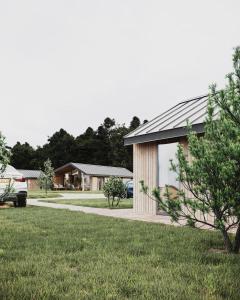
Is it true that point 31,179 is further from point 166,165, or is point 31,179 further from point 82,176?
point 166,165

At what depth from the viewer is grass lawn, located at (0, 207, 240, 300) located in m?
4.38

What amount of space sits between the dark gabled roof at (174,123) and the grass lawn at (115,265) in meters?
4.18

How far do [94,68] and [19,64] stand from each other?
5.02 m

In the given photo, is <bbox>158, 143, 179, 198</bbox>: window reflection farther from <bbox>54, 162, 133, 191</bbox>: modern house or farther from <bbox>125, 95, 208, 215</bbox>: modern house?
<bbox>54, 162, 133, 191</bbox>: modern house

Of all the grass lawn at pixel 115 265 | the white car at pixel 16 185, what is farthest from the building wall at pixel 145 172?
the grass lawn at pixel 115 265

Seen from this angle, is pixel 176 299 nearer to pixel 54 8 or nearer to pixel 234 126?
pixel 234 126

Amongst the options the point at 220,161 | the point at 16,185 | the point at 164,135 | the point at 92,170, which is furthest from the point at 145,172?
the point at 92,170

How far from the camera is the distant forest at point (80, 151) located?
8894cm

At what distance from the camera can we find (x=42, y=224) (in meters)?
10.6

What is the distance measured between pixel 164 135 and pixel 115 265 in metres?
8.14

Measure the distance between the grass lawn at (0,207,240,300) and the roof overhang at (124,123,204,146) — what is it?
3.54m

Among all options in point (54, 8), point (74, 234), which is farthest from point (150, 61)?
point (74, 234)

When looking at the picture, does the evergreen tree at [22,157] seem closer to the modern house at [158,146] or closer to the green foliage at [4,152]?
the modern house at [158,146]

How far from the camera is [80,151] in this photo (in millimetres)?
91000
